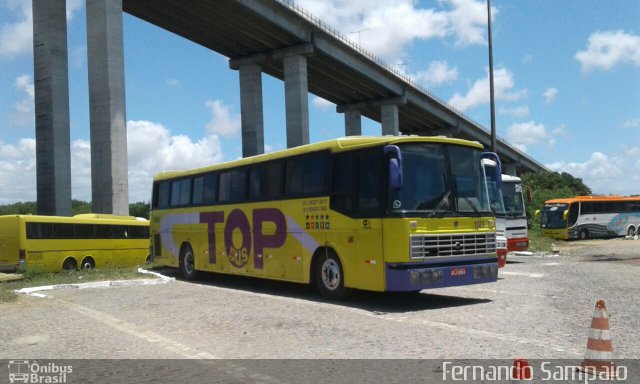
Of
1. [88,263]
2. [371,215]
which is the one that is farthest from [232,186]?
[88,263]

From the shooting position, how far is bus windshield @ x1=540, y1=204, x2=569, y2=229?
43.1 metres

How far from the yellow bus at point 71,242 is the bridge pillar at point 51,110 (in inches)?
211

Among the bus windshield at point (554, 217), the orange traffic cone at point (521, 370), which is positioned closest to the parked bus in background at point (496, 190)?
the orange traffic cone at point (521, 370)

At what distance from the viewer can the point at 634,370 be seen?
6199mm

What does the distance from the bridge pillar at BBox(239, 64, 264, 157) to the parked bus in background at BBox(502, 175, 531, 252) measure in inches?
1230

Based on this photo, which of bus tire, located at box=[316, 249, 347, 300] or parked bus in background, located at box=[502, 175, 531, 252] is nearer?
bus tire, located at box=[316, 249, 347, 300]

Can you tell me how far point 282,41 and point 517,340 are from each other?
143 feet

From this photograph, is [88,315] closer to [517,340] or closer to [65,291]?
[65,291]

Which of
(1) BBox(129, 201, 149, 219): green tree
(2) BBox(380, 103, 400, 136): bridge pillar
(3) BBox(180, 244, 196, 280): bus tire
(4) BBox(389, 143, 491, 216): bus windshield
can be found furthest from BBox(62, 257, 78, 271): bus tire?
(1) BBox(129, 201, 149, 219): green tree

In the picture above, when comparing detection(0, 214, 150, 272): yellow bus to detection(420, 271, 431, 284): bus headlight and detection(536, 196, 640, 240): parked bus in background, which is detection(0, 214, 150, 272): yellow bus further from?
detection(536, 196, 640, 240): parked bus in background

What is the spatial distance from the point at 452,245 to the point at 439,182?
1.21 metres

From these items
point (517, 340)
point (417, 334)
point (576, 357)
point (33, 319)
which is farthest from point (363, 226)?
point (33, 319)

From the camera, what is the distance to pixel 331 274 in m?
12.2

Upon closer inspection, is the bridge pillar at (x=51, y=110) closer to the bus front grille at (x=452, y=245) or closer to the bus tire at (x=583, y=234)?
the bus front grille at (x=452, y=245)
